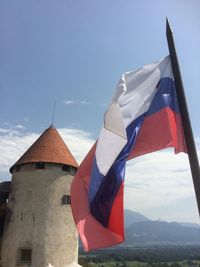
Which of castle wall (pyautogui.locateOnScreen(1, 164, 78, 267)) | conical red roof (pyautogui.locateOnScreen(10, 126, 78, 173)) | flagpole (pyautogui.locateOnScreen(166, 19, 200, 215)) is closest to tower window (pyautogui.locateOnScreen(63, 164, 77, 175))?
conical red roof (pyautogui.locateOnScreen(10, 126, 78, 173))

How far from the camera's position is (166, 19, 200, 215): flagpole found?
5.16 metres

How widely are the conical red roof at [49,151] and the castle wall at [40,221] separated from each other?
0.48 m

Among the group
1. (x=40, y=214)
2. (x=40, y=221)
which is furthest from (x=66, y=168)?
(x=40, y=221)

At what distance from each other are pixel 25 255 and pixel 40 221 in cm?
220

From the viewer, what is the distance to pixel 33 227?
21344 mm

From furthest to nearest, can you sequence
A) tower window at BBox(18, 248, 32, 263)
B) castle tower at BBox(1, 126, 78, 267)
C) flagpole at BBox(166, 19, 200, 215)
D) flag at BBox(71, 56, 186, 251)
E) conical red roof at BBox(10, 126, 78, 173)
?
conical red roof at BBox(10, 126, 78, 173) → castle tower at BBox(1, 126, 78, 267) → tower window at BBox(18, 248, 32, 263) → flag at BBox(71, 56, 186, 251) → flagpole at BBox(166, 19, 200, 215)

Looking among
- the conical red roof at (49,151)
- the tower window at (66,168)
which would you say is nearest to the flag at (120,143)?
the conical red roof at (49,151)

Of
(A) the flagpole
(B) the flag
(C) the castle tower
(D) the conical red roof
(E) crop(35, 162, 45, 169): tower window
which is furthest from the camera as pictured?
(D) the conical red roof

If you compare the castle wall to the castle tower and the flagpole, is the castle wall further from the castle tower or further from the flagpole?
the flagpole

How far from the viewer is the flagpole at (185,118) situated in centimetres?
516

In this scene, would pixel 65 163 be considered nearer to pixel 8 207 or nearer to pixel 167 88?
pixel 8 207

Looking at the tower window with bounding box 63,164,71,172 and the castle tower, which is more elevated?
the tower window with bounding box 63,164,71,172

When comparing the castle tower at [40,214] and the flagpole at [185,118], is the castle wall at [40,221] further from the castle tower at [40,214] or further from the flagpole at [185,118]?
the flagpole at [185,118]

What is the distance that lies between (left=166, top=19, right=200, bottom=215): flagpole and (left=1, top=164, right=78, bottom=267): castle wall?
1761 centimetres
